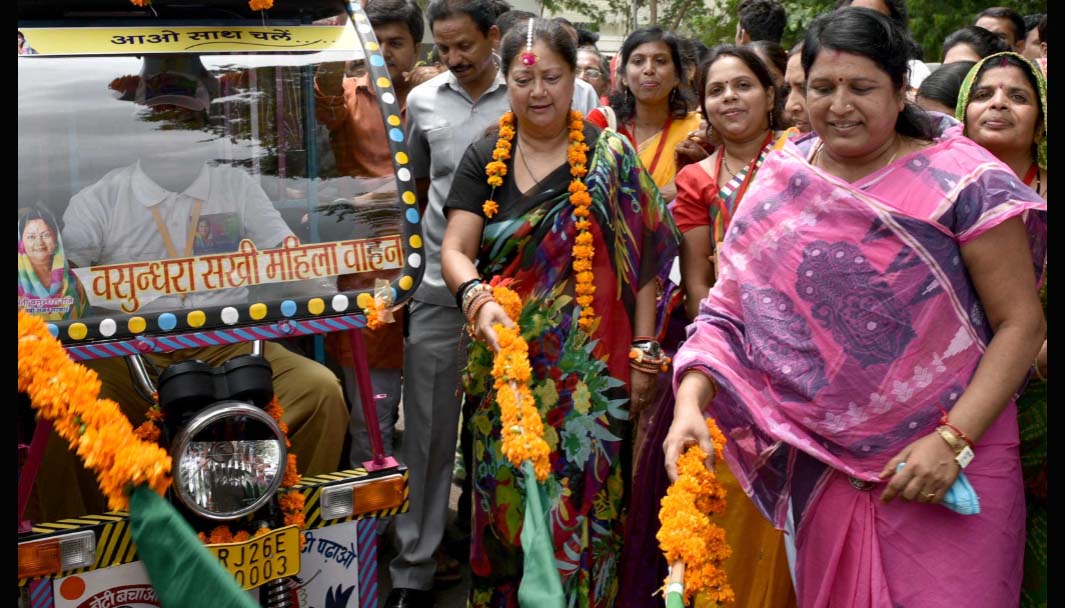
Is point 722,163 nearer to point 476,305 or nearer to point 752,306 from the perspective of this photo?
point 476,305

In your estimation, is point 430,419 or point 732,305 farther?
point 430,419

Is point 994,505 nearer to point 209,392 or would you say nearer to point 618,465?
point 618,465

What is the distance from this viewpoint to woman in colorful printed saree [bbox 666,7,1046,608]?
2623 mm

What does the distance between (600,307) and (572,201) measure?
0.37m

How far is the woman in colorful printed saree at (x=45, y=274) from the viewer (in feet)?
9.23

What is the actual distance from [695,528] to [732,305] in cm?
68

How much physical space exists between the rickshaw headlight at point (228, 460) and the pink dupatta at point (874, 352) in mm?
1063

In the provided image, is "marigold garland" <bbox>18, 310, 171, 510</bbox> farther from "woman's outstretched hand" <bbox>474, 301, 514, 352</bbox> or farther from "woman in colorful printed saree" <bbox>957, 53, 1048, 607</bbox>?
"woman in colorful printed saree" <bbox>957, 53, 1048, 607</bbox>

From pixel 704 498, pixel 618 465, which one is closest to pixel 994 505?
pixel 704 498

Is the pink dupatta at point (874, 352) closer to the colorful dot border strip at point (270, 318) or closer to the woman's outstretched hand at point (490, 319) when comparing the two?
the woman's outstretched hand at point (490, 319)

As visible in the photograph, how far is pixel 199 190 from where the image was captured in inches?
123

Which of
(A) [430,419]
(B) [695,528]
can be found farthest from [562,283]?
(B) [695,528]

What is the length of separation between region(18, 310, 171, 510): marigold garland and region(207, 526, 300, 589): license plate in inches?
10.4

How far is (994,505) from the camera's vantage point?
8.84ft
